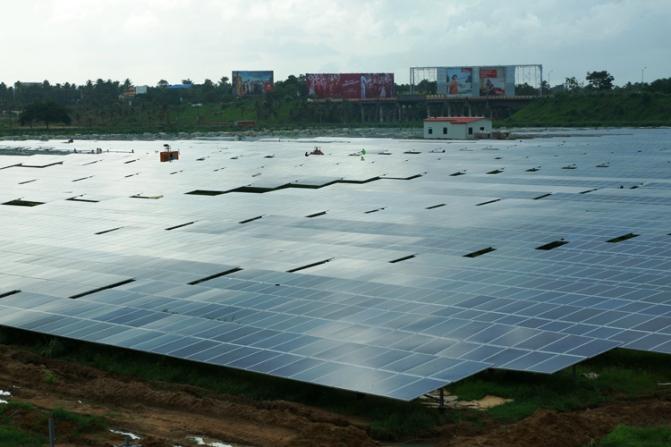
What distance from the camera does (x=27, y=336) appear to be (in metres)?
37.3

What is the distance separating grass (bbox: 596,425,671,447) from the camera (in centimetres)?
2402

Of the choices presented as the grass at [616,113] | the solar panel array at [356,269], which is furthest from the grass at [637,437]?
the grass at [616,113]

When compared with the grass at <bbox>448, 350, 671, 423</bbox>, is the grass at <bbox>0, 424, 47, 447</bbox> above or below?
above

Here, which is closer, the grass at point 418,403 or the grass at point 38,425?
the grass at point 38,425

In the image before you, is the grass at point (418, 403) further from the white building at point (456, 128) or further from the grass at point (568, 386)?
the white building at point (456, 128)

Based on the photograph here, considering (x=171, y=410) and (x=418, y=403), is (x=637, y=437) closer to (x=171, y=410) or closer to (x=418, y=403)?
(x=418, y=403)

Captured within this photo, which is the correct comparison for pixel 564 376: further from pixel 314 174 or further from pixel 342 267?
pixel 314 174

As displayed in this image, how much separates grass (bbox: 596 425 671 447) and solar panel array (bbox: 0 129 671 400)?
11.8 feet

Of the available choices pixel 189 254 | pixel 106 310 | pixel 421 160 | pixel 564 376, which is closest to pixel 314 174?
pixel 421 160

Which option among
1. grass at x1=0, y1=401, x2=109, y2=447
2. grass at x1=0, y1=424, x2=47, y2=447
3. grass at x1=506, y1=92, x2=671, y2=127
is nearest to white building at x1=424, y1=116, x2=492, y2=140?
grass at x1=506, y1=92, x2=671, y2=127

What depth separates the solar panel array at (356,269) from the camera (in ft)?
100

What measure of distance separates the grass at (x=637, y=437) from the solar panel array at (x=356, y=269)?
11.8 ft

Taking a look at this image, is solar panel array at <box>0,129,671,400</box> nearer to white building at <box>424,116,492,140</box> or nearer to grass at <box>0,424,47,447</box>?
grass at <box>0,424,47,447</box>

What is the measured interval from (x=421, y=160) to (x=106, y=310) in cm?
6807
